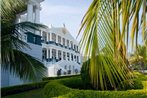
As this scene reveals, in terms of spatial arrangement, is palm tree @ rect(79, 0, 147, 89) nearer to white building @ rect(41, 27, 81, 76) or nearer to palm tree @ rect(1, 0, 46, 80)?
palm tree @ rect(1, 0, 46, 80)

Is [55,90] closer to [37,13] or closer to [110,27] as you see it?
[110,27]

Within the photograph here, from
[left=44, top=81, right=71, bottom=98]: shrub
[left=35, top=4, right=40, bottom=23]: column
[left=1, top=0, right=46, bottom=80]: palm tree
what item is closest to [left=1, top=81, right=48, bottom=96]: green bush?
[left=1, top=0, right=46, bottom=80]: palm tree

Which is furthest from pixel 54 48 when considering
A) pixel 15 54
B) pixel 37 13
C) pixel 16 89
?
pixel 15 54

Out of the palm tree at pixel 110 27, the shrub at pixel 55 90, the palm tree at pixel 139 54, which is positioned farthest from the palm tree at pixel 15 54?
the palm tree at pixel 110 27

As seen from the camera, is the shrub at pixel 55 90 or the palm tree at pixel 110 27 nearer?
the palm tree at pixel 110 27

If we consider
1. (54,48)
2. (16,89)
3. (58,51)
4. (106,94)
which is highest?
(54,48)

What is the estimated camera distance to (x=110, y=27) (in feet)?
8.09

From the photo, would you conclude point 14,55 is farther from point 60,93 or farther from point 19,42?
point 60,93

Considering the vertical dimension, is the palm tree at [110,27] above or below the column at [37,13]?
below

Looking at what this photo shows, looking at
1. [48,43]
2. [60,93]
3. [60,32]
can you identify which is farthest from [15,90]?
[60,32]

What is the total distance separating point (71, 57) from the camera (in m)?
42.7

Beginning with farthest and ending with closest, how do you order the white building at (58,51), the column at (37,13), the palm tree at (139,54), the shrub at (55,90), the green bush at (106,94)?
the white building at (58,51) → the column at (37,13) → the shrub at (55,90) → the green bush at (106,94) → the palm tree at (139,54)

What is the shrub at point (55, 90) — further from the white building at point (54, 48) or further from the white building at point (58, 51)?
the white building at point (58, 51)

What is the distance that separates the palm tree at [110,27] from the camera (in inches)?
88.7
